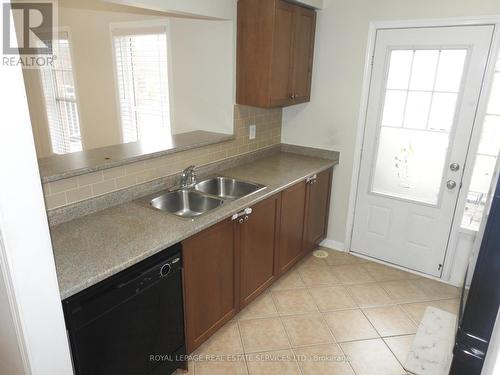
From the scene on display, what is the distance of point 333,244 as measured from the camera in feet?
11.8

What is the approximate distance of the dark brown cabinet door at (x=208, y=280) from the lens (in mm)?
1943

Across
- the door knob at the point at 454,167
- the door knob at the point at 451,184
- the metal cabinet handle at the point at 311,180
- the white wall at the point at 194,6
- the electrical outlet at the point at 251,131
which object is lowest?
the metal cabinet handle at the point at 311,180

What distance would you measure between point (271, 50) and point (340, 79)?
82cm

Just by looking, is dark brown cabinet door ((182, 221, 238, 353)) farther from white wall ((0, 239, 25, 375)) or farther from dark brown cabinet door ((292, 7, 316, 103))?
dark brown cabinet door ((292, 7, 316, 103))

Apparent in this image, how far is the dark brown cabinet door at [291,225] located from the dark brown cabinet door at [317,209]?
11 cm

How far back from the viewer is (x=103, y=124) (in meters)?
4.28

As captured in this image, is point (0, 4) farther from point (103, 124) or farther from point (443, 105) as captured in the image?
point (103, 124)

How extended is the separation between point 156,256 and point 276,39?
1.86m

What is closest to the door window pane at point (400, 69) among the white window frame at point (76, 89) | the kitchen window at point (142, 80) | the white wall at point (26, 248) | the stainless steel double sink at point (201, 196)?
the stainless steel double sink at point (201, 196)

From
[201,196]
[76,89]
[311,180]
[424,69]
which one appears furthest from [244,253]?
[76,89]

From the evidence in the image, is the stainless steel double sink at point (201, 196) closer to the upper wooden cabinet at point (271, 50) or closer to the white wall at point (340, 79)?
the upper wooden cabinet at point (271, 50)

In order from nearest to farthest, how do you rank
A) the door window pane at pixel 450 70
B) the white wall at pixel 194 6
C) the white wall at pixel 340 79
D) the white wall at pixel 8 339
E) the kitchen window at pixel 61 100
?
the white wall at pixel 8 339 < the white wall at pixel 194 6 < the door window pane at pixel 450 70 < the white wall at pixel 340 79 < the kitchen window at pixel 61 100

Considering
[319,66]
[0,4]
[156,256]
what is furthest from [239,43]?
[0,4]

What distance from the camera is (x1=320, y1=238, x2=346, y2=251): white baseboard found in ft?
11.7
